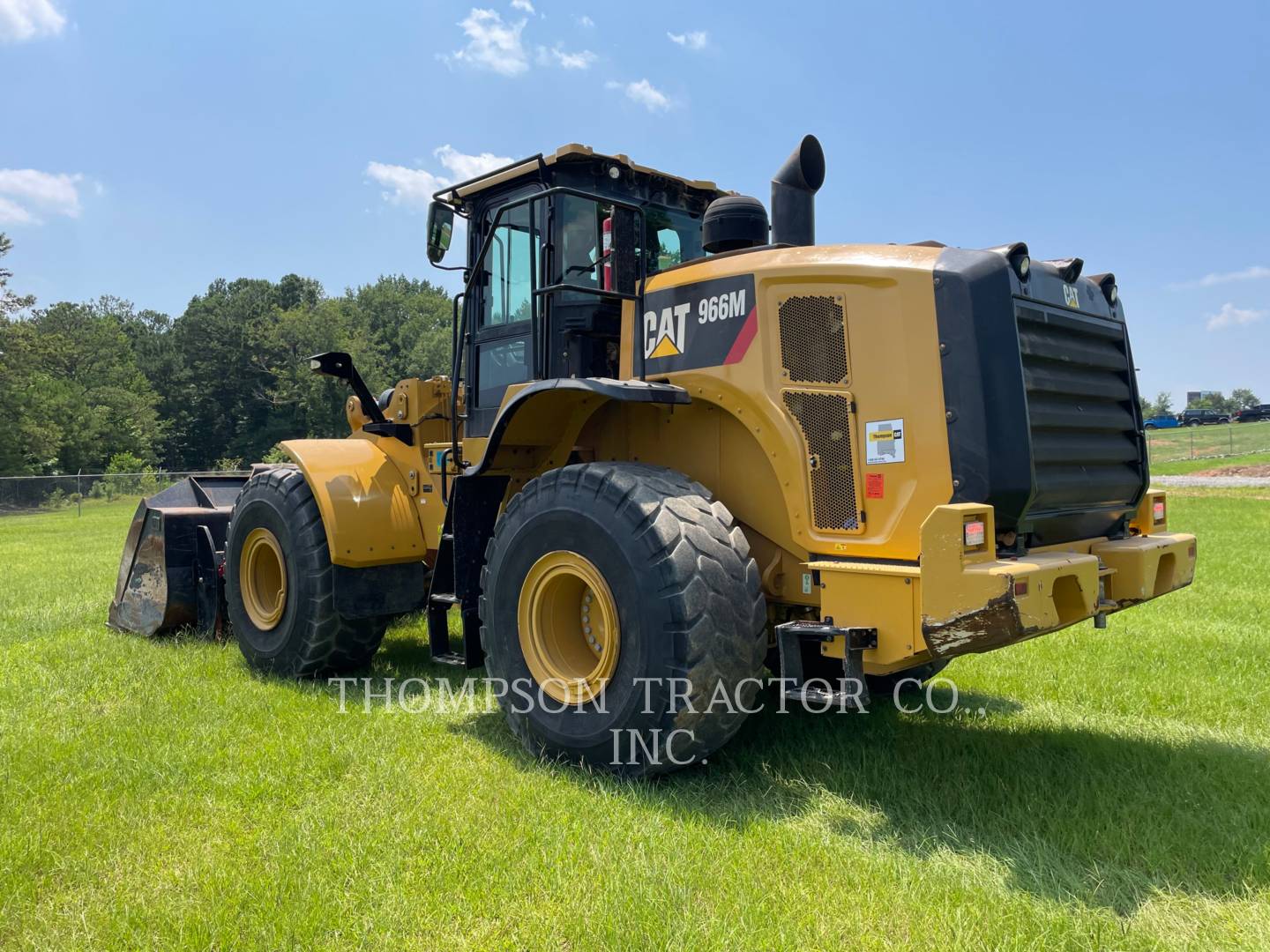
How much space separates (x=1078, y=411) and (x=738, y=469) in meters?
1.60

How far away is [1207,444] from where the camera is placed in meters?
44.7

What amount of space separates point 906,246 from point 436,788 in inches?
126

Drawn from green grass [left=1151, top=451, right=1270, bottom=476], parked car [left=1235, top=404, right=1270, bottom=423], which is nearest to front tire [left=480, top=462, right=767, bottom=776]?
green grass [left=1151, top=451, right=1270, bottom=476]

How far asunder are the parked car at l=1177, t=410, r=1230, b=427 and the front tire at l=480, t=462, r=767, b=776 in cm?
7714

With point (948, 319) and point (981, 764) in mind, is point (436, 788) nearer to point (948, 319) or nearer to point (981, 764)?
point (981, 764)

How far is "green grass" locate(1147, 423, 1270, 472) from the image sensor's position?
40.4 metres

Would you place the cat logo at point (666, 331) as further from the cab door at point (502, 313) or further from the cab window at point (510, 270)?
the cab window at point (510, 270)

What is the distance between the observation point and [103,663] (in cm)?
656

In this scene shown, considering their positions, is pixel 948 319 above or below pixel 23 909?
above

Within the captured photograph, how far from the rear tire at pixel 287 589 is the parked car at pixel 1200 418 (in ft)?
251

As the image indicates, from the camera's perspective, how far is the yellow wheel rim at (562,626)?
4375 millimetres

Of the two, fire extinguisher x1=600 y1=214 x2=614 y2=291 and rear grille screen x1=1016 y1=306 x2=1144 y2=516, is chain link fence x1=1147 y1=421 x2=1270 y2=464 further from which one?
fire extinguisher x1=600 y1=214 x2=614 y2=291

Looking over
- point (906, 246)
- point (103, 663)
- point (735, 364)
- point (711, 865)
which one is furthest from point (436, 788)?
point (103, 663)

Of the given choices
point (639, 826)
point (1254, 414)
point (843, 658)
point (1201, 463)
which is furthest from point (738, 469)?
point (1254, 414)
